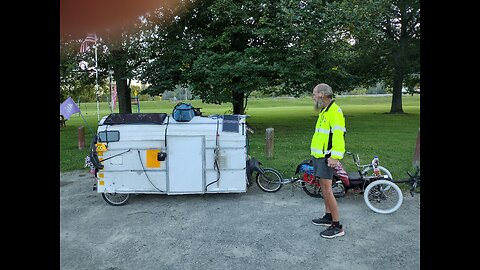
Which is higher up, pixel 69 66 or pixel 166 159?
pixel 69 66

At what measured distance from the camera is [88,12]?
3.17 metres

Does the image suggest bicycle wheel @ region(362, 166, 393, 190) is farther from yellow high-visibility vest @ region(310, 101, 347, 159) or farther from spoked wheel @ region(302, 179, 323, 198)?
yellow high-visibility vest @ region(310, 101, 347, 159)

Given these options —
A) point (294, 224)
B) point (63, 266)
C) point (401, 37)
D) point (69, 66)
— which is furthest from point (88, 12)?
point (401, 37)

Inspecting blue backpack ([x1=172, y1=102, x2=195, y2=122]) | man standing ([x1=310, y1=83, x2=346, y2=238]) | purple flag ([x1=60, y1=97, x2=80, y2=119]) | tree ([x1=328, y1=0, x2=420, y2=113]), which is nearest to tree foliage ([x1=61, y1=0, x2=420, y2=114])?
tree ([x1=328, y1=0, x2=420, y2=113])

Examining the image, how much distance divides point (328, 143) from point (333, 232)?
1.07 meters

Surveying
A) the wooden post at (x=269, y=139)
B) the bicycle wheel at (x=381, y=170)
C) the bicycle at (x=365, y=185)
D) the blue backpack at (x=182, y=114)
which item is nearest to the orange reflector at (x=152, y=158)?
the blue backpack at (x=182, y=114)

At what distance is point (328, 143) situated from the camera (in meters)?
3.91

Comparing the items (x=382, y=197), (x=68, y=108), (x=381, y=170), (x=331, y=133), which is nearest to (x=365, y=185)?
(x=382, y=197)

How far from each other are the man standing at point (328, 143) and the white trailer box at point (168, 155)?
60.5 inches

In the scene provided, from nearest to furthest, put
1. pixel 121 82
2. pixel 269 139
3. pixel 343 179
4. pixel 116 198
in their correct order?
pixel 343 179 < pixel 116 198 < pixel 269 139 < pixel 121 82

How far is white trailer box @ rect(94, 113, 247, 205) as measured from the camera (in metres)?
5.13

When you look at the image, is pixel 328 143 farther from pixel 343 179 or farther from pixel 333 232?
pixel 343 179

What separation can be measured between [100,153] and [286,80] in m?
9.61
